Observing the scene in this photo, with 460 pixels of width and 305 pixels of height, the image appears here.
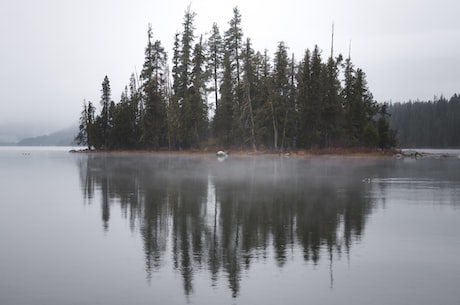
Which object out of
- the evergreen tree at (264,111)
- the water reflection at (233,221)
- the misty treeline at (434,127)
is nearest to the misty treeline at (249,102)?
the evergreen tree at (264,111)

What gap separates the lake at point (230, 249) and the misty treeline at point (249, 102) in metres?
51.5

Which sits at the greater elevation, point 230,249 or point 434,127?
point 434,127

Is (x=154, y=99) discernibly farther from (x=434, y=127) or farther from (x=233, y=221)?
(x=434, y=127)

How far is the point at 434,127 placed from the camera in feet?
594

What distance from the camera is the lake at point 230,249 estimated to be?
7.64 metres

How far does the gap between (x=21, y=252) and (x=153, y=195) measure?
10.6 metres

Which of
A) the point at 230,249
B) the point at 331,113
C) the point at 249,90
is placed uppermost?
the point at 249,90

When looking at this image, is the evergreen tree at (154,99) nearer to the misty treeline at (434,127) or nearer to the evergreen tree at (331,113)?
the evergreen tree at (331,113)

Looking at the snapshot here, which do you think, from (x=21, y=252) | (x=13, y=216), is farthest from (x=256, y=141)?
(x=21, y=252)

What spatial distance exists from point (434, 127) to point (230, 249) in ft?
614

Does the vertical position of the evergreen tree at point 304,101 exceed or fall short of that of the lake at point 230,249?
it exceeds it

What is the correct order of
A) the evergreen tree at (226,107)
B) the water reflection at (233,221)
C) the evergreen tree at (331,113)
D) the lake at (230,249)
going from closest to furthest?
the lake at (230,249)
the water reflection at (233,221)
the evergreen tree at (331,113)
the evergreen tree at (226,107)

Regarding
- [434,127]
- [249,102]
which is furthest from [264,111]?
[434,127]

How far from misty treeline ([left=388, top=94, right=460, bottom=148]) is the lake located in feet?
539
